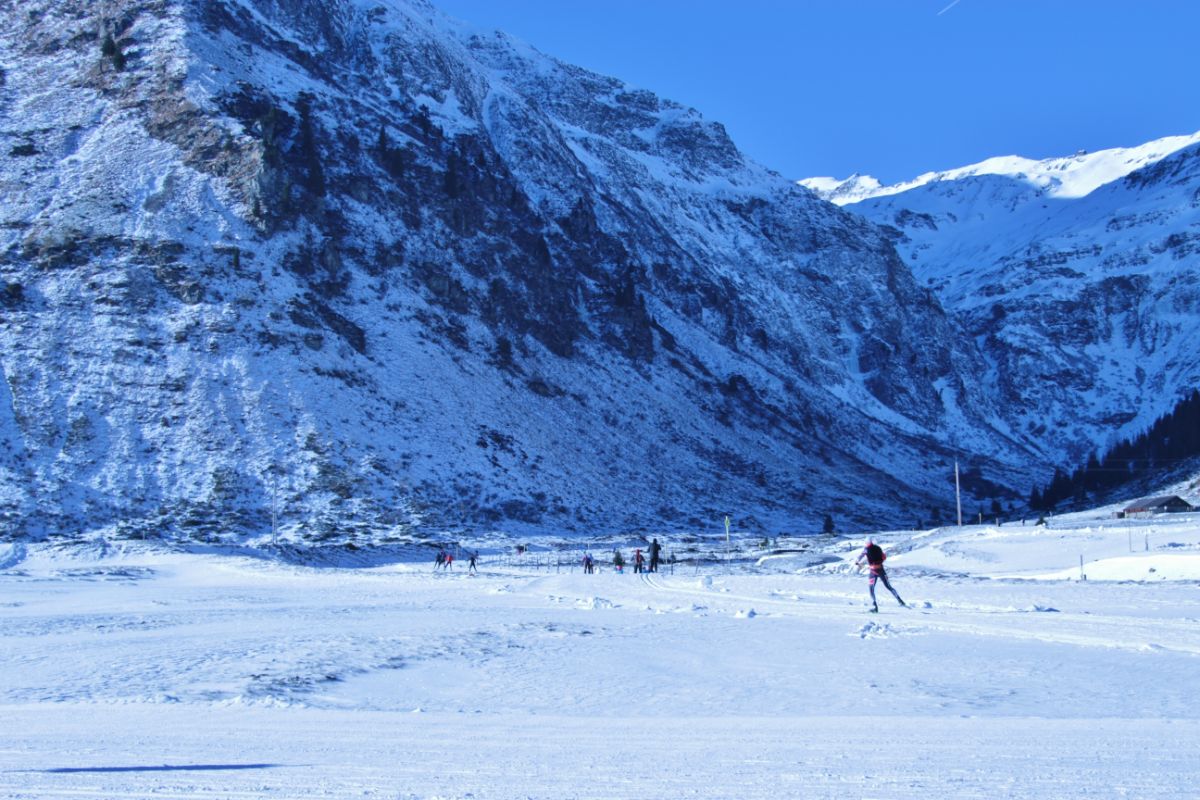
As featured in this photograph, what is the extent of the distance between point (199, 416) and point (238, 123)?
39.0 metres

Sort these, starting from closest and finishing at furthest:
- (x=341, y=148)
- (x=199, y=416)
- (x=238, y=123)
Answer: (x=199, y=416)
(x=238, y=123)
(x=341, y=148)

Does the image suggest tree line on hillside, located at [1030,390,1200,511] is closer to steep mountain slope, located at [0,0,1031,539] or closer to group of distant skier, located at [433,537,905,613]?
steep mountain slope, located at [0,0,1031,539]

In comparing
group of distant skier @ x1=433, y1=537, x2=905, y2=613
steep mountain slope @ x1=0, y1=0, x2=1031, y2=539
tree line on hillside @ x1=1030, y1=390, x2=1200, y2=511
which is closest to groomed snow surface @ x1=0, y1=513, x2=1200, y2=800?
group of distant skier @ x1=433, y1=537, x2=905, y2=613

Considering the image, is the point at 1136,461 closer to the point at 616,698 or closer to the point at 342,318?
the point at 342,318

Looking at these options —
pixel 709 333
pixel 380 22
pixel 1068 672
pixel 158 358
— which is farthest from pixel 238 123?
pixel 1068 672

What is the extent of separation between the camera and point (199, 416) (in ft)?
245

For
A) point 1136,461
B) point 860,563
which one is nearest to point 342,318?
point 860,563

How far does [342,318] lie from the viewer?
9094cm

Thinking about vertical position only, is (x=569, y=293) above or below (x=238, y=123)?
below

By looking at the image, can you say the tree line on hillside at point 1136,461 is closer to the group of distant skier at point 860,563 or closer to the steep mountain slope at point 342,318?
the steep mountain slope at point 342,318

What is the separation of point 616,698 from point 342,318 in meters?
83.6

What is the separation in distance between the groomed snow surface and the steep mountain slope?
49.6 meters

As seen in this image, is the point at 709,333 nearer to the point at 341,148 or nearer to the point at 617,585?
the point at 341,148

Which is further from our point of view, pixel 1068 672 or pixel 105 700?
pixel 1068 672
